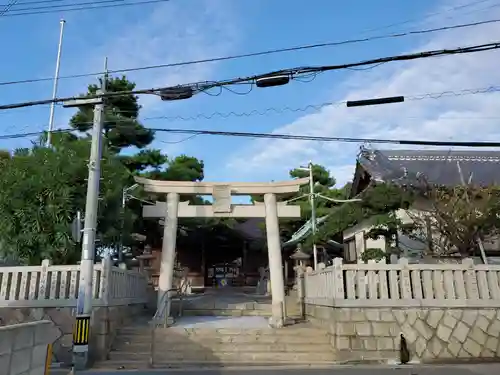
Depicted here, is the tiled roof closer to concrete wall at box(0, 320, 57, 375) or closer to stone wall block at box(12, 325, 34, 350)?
concrete wall at box(0, 320, 57, 375)

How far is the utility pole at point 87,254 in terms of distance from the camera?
29.0 ft

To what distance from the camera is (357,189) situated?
20.3 m

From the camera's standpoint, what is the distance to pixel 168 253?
13.5 metres

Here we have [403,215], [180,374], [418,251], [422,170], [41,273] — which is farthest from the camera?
[422,170]

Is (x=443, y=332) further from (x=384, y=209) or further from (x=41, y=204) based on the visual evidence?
(x=41, y=204)

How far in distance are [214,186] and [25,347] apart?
986 cm

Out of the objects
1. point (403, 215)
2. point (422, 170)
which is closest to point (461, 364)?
Answer: point (403, 215)

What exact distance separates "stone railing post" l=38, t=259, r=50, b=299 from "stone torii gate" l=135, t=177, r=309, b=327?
150 inches

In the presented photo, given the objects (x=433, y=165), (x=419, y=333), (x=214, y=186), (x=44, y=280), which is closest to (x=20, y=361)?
(x=44, y=280)

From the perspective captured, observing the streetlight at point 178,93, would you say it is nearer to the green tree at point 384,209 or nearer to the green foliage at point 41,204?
the green foliage at point 41,204

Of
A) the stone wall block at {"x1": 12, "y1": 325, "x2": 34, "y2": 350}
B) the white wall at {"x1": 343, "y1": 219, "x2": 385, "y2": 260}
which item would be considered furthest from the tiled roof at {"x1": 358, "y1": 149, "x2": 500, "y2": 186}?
the stone wall block at {"x1": 12, "y1": 325, "x2": 34, "y2": 350}

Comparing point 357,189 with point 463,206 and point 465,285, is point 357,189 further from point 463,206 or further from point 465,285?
point 465,285

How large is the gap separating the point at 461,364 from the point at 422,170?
9.50 meters

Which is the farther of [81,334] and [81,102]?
[81,102]
